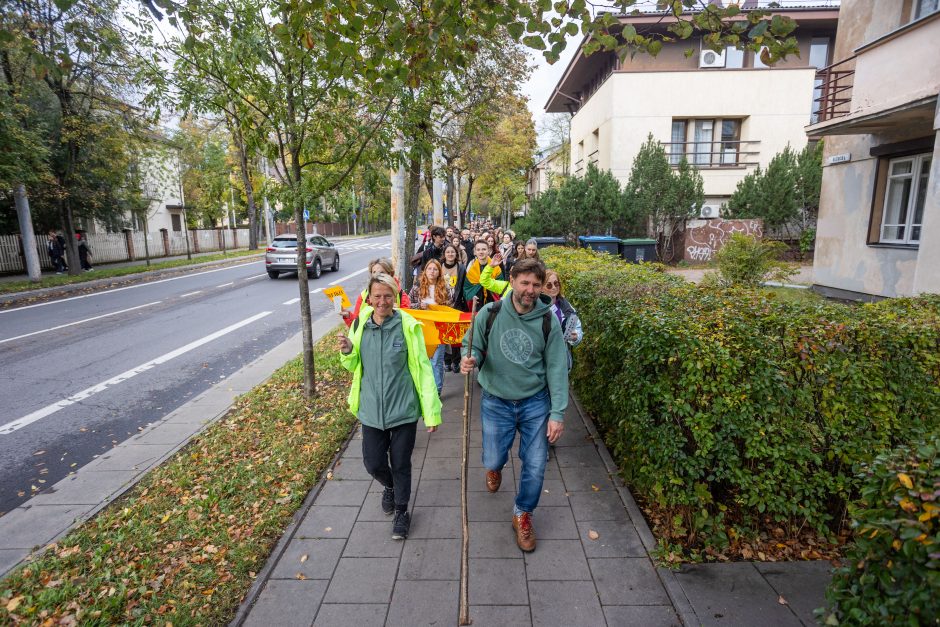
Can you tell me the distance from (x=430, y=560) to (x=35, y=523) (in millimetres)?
3261

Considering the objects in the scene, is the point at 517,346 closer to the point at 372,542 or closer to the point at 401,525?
the point at 401,525

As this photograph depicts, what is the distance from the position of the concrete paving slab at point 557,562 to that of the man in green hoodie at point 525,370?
9 cm

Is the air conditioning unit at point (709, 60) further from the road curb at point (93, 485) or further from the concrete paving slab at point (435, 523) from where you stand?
the concrete paving slab at point (435, 523)

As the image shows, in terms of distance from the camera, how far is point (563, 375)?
11.6 ft

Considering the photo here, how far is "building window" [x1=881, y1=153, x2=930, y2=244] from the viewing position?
33.3ft

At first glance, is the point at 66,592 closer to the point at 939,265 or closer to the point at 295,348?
the point at 295,348

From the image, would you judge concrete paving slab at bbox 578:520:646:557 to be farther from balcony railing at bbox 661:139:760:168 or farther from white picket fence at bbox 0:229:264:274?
white picket fence at bbox 0:229:264:274

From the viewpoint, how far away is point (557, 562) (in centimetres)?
341

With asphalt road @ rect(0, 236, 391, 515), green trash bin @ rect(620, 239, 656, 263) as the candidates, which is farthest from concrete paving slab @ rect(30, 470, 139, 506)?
green trash bin @ rect(620, 239, 656, 263)

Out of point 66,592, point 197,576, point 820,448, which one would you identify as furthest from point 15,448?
point 820,448

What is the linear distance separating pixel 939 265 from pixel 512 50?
1320 centimetres

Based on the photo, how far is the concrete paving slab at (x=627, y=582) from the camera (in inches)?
120

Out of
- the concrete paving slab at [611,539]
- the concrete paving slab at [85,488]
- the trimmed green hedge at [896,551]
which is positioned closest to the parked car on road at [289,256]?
the concrete paving slab at [85,488]

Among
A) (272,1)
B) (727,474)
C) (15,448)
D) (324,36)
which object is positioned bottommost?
(15,448)
